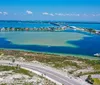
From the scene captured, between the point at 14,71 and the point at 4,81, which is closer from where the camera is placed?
the point at 4,81

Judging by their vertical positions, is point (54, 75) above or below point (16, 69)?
below

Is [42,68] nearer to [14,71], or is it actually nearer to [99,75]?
[14,71]

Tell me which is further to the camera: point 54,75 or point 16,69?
point 16,69

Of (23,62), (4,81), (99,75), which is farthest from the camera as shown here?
(23,62)

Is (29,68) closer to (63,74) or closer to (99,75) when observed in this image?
(63,74)

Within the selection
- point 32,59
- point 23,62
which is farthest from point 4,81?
point 32,59

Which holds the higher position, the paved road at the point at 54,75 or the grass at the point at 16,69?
the grass at the point at 16,69

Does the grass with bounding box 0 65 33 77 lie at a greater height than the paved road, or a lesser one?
greater

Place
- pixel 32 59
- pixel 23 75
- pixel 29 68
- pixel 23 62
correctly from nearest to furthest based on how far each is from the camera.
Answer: pixel 23 75
pixel 29 68
pixel 23 62
pixel 32 59

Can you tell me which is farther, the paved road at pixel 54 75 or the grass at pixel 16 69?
the grass at pixel 16 69

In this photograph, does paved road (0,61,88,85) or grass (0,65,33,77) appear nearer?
paved road (0,61,88,85)
